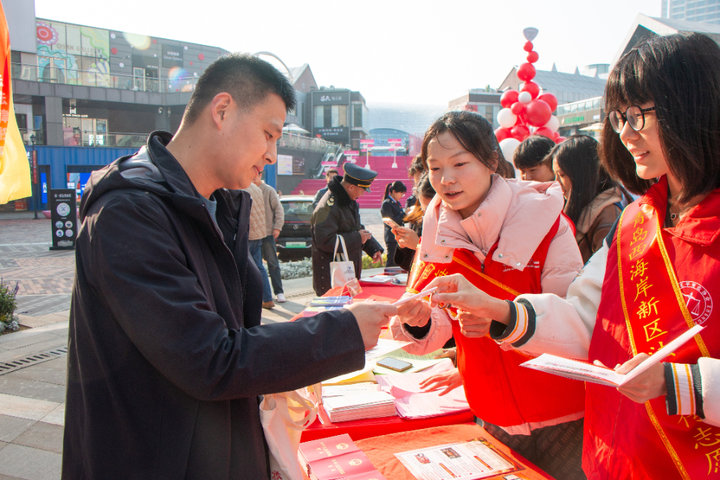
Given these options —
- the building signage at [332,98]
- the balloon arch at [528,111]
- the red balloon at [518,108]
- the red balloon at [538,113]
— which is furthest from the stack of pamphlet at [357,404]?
the building signage at [332,98]

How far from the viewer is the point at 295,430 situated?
1314mm

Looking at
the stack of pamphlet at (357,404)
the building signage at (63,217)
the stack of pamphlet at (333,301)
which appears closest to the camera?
the stack of pamphlet at (357,404)

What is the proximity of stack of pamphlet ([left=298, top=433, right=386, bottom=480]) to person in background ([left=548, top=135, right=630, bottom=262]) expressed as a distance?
1.62 m

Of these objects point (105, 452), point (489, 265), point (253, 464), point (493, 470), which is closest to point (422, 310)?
point (489, 265)

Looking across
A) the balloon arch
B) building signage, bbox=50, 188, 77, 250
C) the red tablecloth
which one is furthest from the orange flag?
building signage, bbox=50, 188, 77, 250

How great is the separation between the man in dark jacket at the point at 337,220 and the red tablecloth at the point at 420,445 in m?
2.87

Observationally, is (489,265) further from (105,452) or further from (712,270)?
(105,452)

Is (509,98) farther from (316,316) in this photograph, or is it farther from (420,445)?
(316,316)

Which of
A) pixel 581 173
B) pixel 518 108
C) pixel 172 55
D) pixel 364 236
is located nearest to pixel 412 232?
pixel 581 173

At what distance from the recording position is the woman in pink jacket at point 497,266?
61.2 inches

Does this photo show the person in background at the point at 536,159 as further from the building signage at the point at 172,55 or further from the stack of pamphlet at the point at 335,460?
the building signage at the point at 172,55

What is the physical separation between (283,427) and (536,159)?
9.06 ft

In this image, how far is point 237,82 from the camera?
4.31 ft

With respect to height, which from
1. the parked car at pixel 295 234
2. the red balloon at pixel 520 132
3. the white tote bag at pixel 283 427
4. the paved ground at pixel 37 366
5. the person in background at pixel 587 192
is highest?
the red balloon at pixel 520 132
